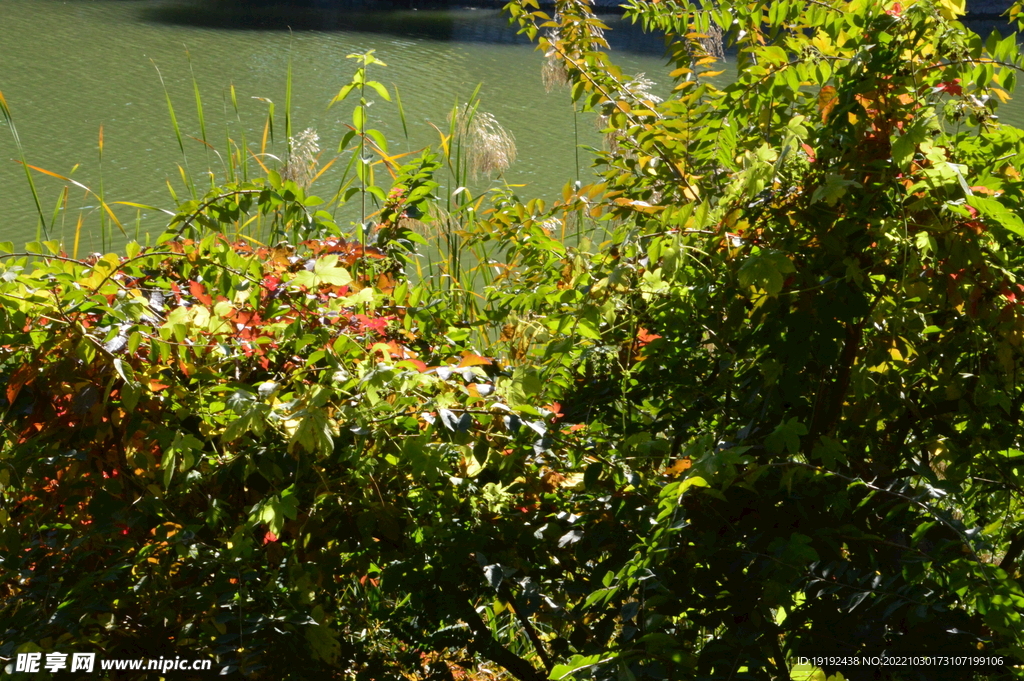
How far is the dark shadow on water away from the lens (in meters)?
11.8

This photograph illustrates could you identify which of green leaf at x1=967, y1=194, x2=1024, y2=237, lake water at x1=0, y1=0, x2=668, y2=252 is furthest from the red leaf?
lake water at x1=0, y1=0, x2=668, y2=252

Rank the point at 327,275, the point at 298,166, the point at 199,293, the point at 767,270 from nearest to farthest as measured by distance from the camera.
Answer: the point at 767,270 → the point at 327,275 → the point at 199,293 → the point at 298,166

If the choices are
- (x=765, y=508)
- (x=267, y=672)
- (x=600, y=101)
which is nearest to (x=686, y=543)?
(x=765, y=508)

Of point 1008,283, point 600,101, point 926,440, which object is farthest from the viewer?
point 600,101

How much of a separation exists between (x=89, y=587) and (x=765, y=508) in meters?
0.78

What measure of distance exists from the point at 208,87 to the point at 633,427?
756cm

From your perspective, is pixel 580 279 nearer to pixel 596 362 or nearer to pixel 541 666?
pixel 596 362

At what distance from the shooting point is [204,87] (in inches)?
307

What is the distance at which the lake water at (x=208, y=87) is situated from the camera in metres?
5.37

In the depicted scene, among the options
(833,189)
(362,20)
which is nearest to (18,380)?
(833,189)

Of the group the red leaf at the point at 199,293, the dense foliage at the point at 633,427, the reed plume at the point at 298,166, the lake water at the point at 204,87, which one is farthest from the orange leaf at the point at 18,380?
the lake water at the point at 204,87

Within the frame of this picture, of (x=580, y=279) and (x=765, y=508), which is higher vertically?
(x=580, y=279)

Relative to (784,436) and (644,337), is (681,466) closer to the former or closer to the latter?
(784,436)

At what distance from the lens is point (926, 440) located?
1117 millimetres
